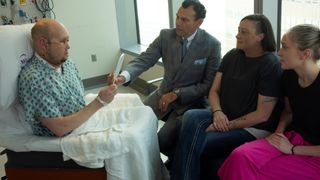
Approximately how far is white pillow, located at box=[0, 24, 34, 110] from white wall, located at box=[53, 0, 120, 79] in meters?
2.52

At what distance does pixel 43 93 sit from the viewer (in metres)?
1.60

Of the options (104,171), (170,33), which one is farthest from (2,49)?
(170,33)

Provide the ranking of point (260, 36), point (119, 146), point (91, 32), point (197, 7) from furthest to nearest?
point (91, 32)
point (197, 7)
point (260, 36)
point (119, 146)

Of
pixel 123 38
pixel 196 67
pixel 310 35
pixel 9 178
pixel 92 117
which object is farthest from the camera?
pixel 123 38

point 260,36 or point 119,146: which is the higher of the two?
point 260,36

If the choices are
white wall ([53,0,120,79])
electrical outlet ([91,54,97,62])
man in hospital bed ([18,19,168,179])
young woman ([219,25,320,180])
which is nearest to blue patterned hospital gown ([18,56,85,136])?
man in hospital bed ([18,19,168,179])

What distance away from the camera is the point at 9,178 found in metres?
1.72

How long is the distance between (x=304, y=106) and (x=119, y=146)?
0.87 meters

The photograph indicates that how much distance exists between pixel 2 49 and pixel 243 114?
125 centimetres

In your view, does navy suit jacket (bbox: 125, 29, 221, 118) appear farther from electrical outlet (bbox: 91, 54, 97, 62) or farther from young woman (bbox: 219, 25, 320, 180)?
electrical outlet (bbox: 91, 54, 97, 62)

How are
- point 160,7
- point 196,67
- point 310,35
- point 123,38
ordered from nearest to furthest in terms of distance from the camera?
point 310,35
point 196,67
point 160,7
point 123,38

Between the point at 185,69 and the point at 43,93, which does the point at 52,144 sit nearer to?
the point at 43,93

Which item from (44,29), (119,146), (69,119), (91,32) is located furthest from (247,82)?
(91,32)

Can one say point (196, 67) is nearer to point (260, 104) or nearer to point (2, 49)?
point (260, 104)
